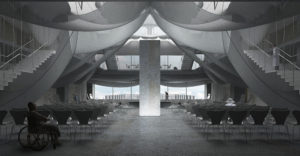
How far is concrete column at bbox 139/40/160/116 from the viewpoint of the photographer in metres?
17.6

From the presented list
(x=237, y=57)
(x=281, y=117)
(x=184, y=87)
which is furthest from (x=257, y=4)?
(x=184, y=87)

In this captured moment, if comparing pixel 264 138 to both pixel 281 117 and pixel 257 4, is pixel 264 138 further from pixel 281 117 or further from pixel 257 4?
pixel 257 4

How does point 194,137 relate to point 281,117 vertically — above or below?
below

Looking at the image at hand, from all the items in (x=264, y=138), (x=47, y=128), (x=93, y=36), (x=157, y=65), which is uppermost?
(x=93, y=36)

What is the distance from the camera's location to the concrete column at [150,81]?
692 inches

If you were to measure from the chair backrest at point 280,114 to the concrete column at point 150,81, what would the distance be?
9.37 meters

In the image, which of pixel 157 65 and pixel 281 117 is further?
pixel 157 65

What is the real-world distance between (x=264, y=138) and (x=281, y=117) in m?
0.80

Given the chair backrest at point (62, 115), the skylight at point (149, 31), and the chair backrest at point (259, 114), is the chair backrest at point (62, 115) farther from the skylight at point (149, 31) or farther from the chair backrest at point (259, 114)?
the skylight at point (149, 31)

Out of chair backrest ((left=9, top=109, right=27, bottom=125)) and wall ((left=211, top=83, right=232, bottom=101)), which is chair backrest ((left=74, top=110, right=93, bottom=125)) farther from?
wall ((left=211, top=83, right=232, bottom=101))

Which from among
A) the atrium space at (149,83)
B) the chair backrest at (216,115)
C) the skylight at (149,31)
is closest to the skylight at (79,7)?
the atrium space at (149,83)

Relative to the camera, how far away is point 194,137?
904 centimetres

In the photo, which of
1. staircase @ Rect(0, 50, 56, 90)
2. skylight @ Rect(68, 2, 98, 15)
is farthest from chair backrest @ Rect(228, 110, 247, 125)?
staircase @ Rect(0, 50, 56, 90)

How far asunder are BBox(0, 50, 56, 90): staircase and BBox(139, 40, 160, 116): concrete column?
523 cm
